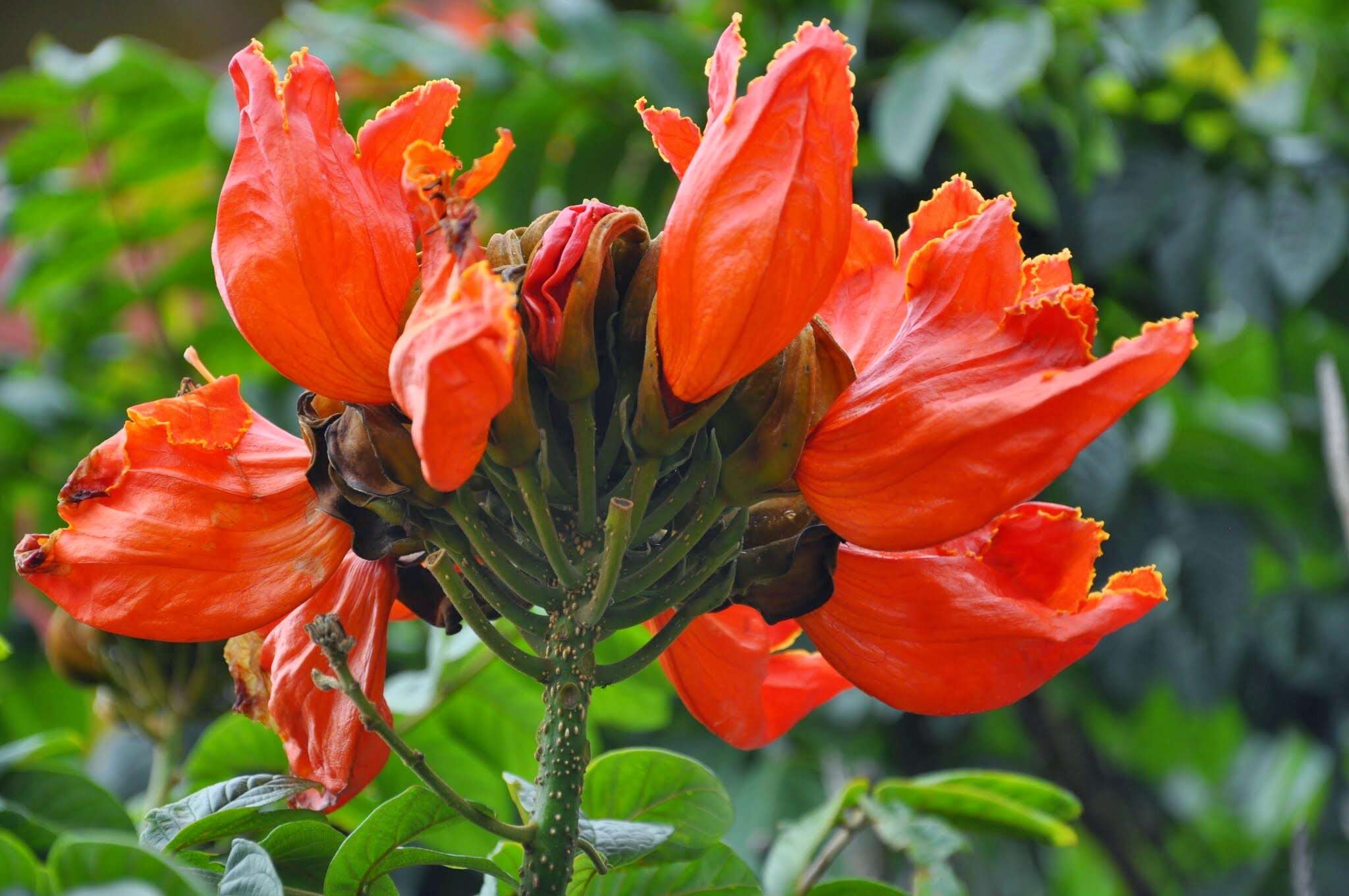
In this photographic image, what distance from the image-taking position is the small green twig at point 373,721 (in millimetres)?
425

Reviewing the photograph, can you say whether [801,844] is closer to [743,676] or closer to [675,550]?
[743,676]

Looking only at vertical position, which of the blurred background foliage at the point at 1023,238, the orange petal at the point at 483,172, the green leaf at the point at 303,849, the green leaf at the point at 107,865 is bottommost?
the blurred background foliage at the point at 1023,238

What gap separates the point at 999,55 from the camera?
1190 millimetres

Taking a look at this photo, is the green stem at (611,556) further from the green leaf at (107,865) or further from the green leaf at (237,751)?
the green leaf at (237,751)

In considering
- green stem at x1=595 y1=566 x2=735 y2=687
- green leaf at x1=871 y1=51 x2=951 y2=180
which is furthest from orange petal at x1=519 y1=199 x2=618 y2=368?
green leaf at x1=871 y1=51 x2=951 y2=180

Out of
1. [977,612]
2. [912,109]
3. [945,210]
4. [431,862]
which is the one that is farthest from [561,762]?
[912,109]

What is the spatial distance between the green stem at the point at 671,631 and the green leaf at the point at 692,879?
10 cm

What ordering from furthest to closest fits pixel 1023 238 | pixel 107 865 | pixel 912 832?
pixel 1023 238 → pixel 912 832 → pixel 107 865

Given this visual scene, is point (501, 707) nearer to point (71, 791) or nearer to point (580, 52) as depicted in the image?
point (71, 791)

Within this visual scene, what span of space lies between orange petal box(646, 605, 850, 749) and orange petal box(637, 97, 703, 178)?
18cm

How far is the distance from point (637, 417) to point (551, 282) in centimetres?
5

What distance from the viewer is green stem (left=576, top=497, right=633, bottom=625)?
0.43m

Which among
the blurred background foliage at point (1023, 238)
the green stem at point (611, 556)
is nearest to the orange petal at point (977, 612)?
the green stem at point (611, 556)

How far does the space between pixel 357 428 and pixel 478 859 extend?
152mm
